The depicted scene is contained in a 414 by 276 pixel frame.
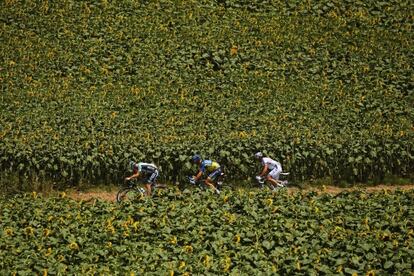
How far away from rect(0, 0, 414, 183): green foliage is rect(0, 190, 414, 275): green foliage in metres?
5.58

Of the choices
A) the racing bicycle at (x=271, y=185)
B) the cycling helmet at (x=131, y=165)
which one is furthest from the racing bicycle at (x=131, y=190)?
the racing bicycle at (x=271, y=185)

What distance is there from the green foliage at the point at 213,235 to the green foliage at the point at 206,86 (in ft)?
18.3

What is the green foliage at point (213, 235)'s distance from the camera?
14695 millimetres

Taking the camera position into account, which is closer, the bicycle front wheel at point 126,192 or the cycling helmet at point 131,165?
Result: the bicycle front wheel at point 126,192

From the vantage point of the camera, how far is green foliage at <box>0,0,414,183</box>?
82.7 ft

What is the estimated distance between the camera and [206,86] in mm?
32344

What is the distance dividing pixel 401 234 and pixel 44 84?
2066 centimetres

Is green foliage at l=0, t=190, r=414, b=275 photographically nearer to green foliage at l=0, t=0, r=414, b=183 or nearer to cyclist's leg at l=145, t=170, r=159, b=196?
cyclist's leg at l=145, t=170, r=159, b=196

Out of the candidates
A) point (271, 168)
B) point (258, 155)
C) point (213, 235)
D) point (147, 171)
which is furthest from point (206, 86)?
point (213, 235)

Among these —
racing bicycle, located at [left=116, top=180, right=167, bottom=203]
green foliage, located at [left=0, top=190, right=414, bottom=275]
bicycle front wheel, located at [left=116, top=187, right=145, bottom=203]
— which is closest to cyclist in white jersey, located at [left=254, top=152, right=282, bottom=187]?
racing bicycle, located at [left=116, top=180, right=167, bottom=203]

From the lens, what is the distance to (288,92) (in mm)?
31812

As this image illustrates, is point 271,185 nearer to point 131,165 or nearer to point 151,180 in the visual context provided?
point 151,180

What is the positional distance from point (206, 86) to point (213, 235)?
54.8 ft

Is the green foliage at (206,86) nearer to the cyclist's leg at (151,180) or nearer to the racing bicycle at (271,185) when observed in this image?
the racing bicycle at (271,185)
